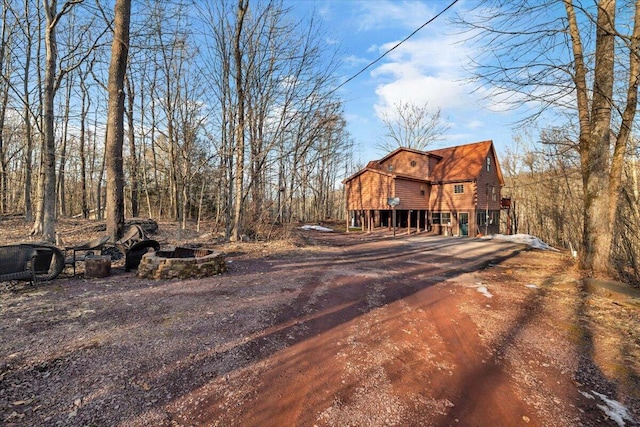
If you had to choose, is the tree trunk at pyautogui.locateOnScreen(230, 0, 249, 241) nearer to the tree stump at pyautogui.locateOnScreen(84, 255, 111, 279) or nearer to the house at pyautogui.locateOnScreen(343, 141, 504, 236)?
the tree stump at pyautogui.locateOnScreen(84, 255, 111, 279)

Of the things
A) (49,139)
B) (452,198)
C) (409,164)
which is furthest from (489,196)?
(49,139)

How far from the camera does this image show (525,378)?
2975 millimetres

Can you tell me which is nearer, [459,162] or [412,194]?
[412,194]

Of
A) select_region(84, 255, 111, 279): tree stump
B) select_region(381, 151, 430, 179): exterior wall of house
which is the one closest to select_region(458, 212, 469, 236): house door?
select_region(381, 151, 430, 179): exterior wall of house

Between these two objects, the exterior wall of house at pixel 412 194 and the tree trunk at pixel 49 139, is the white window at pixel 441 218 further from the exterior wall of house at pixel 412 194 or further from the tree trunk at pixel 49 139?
the tree trunk at pixel 49 139

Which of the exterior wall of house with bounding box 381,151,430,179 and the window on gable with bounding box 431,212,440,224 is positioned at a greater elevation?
the exterior wall of house with bounding box 381,151,430,179

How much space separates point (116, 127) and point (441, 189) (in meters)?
20.2

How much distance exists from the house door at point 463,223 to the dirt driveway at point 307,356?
50.5 feet

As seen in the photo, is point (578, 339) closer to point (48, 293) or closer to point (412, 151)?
point (48, 293)

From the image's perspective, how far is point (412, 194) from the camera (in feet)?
67.6

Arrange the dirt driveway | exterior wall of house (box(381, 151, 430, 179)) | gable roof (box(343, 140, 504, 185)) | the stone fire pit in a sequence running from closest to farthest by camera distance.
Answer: the dirt driveway < the stone fire pit < gable roof (box(343, 140, 504, 185)) < exterior wall of house (box(381, 151, 430, 179))

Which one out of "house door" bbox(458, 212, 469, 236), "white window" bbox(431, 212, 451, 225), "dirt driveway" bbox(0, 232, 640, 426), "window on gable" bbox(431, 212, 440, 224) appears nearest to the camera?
"dirt driveway" bbox(0, 232, 640, 426)

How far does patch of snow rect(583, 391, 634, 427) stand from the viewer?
2426 millimetres

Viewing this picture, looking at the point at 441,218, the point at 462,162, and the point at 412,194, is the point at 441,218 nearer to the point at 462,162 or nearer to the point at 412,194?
the point at 412,194
